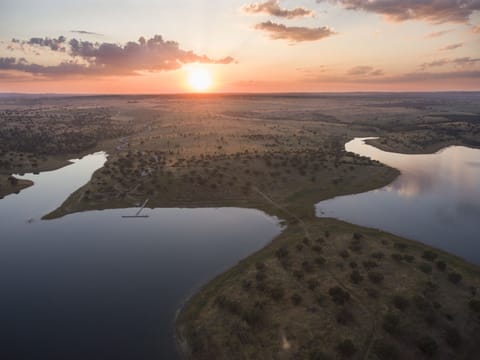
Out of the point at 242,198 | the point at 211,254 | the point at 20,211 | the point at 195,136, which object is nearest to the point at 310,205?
the point at 242,198

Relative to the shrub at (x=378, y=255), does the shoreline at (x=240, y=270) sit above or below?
below

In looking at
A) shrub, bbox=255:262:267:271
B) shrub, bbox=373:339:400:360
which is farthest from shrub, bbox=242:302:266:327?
shrub, bbox=373:339:400:360

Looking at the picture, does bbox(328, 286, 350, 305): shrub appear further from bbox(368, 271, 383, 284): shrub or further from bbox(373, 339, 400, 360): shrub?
bbox(373, 339, 400, 360): shrub

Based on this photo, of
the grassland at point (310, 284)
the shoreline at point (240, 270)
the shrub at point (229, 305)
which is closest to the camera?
the grassland at point (310, 284)

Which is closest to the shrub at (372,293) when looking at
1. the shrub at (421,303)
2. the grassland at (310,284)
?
the grassland at (310,284)

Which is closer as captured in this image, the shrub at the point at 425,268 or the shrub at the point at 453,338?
the shrub at the point at 453,338

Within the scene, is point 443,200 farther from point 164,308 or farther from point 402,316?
point 164,308

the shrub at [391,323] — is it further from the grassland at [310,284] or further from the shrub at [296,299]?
the shrub at [296,299]
